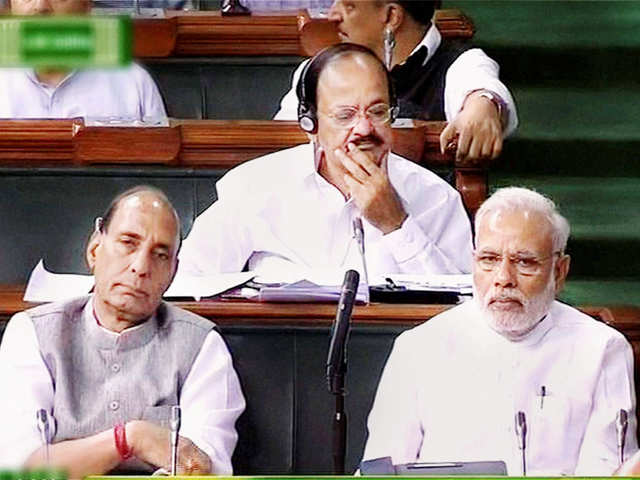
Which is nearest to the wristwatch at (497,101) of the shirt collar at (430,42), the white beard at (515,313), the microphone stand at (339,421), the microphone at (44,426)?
the shirt collar at (430,42)

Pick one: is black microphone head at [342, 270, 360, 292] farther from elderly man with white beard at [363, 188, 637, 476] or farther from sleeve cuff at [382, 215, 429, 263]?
sleeve cuff at [382, 215, 429, 263]

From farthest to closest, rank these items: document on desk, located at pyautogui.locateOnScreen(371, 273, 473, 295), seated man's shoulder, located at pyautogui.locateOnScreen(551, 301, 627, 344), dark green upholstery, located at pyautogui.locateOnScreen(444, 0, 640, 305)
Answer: dark green upholstery, located at pyautogui.locateOnScreen(444, 0, 640, 305) < document on desk, located at pyautogui.locateOnScreen(371, 273, 473, 295) < seated man's shoulder, located at pyautogui.locateOnScreen(551, 301, 627, 344)

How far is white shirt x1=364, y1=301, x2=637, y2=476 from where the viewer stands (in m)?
2.82

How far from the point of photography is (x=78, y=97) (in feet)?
11.0

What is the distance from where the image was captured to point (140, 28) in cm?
332

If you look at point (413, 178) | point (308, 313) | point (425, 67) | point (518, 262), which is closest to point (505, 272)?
point (518, 262)

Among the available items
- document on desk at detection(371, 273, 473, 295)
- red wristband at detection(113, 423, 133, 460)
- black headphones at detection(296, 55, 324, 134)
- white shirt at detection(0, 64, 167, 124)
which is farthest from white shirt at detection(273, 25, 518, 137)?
red wristband at detection(113, 423, 133, 460)

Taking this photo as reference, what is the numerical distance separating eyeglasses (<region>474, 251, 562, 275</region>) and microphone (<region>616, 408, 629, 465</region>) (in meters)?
0.20

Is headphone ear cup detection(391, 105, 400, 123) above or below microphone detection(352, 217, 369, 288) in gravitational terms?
above

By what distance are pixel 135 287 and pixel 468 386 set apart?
1.34ft

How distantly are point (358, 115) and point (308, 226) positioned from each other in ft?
0.52

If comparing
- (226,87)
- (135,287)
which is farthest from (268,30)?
(135,287)

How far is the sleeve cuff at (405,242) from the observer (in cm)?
310

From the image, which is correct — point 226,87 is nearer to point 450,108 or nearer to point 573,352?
point 450,108
